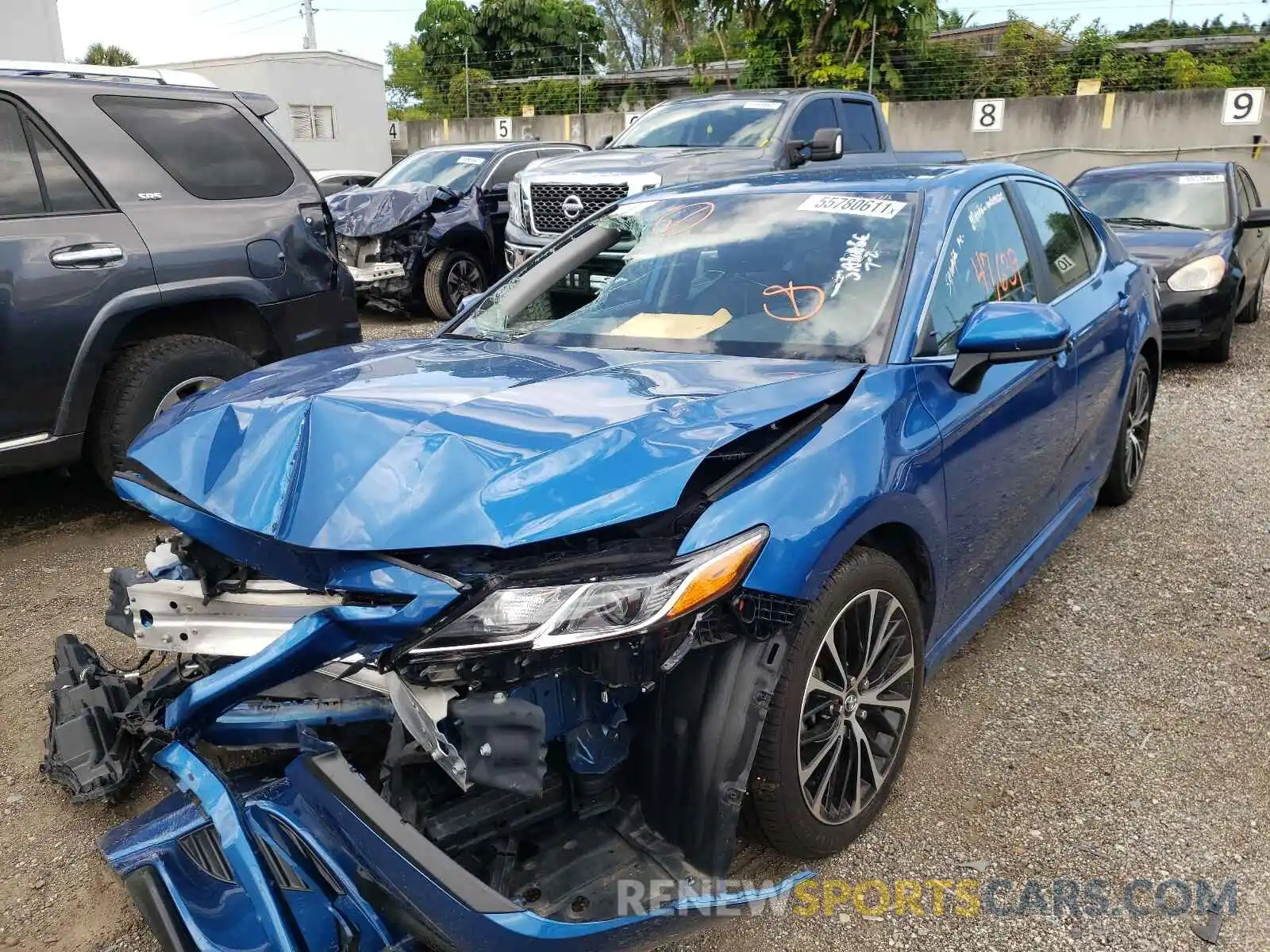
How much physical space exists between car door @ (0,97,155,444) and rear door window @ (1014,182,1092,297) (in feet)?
12.3

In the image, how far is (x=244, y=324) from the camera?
4.89 meters

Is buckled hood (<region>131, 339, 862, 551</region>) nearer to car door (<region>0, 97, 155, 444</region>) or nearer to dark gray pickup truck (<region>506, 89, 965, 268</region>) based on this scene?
car door (<region>0, 97, 155, 444</region>)

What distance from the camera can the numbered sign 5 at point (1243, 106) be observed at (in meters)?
16.2

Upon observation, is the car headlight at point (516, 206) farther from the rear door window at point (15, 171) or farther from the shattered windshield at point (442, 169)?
the rear door window at point (15, 171)

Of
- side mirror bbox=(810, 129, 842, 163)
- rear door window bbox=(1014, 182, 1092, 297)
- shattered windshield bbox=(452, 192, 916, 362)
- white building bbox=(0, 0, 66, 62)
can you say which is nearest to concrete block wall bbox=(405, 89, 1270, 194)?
white building bbox=(0, 0, 66, 62)

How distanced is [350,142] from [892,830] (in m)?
25.1

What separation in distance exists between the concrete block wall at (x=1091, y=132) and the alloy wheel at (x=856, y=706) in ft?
48.3

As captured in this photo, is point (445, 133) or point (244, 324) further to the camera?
point (445, 133)

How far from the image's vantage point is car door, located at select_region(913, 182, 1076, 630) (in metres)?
2.70

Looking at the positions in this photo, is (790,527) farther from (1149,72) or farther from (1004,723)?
(1149,72)

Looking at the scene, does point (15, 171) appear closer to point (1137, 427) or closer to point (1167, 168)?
point (1137, 427)

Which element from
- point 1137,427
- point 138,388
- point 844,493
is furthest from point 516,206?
point 844,493

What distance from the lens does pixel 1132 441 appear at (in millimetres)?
4652

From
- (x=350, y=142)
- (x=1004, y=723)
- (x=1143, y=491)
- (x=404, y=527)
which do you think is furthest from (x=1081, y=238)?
(x=350, y=142)
